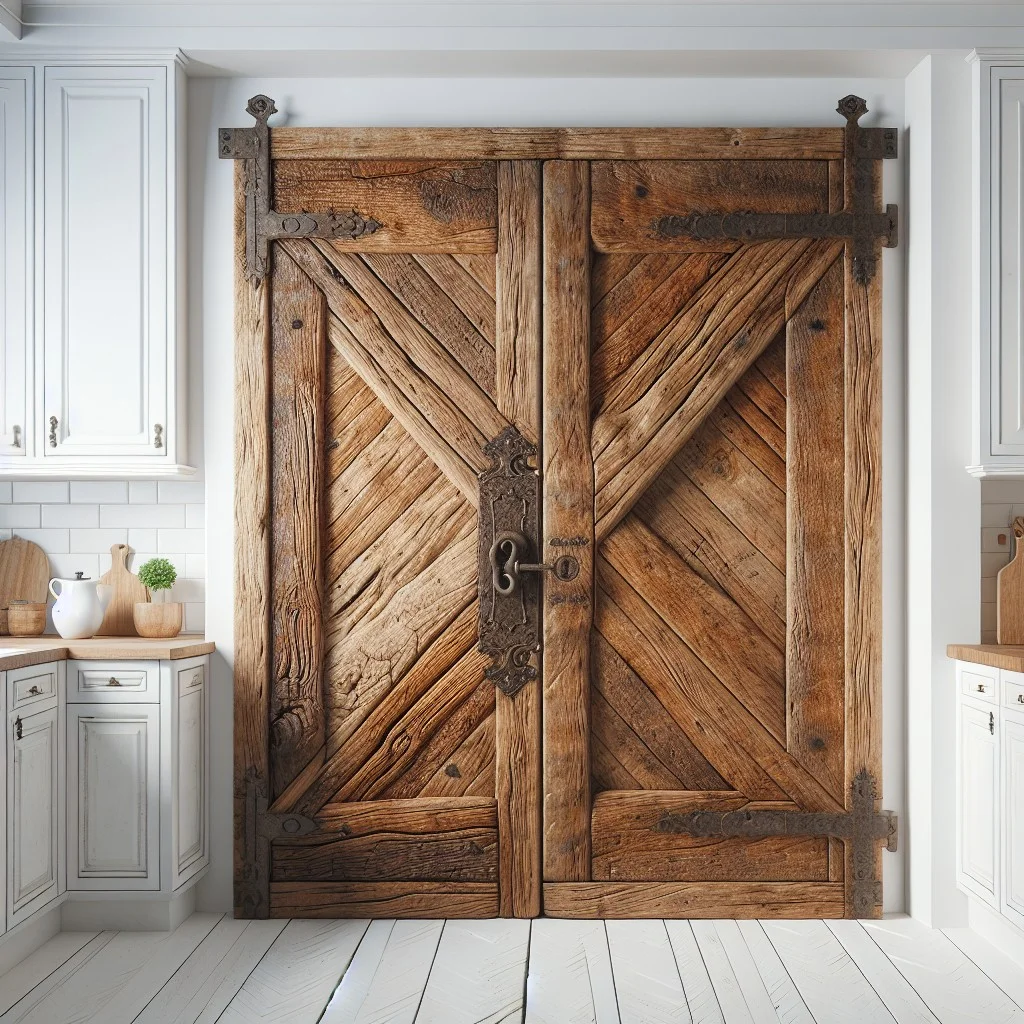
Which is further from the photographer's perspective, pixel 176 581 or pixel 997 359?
pixel 176 581

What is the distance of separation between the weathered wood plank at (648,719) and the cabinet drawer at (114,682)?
1.37 metres

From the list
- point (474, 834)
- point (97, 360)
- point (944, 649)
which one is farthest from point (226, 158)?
point (944, 649)

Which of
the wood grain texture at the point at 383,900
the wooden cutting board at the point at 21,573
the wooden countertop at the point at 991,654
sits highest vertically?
the wooden cutting board at the point at 21,573

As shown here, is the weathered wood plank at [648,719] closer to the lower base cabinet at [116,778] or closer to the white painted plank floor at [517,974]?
the white painted plank floor at [517,974]

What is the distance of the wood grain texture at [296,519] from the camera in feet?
10.7

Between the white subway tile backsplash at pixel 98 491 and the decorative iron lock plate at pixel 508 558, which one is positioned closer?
the decorative iron lock plate at pixel 508 558

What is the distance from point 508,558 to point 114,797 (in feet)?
4.58

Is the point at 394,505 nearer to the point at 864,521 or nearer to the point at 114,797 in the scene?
the point at 114,797

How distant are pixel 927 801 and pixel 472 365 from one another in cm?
200

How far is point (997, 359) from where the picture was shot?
3.11 meters

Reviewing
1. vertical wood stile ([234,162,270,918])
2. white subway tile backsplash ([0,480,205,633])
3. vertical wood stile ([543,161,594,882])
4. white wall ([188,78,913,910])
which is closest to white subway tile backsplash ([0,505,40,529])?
white subway tile backsplash ([0,480,205,633])

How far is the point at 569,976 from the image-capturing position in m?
2.75

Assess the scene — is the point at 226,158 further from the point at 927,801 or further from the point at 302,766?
the point at 927,801

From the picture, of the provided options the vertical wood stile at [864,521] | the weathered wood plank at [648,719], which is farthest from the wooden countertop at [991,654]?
the weathered wood plank at [648,719]
